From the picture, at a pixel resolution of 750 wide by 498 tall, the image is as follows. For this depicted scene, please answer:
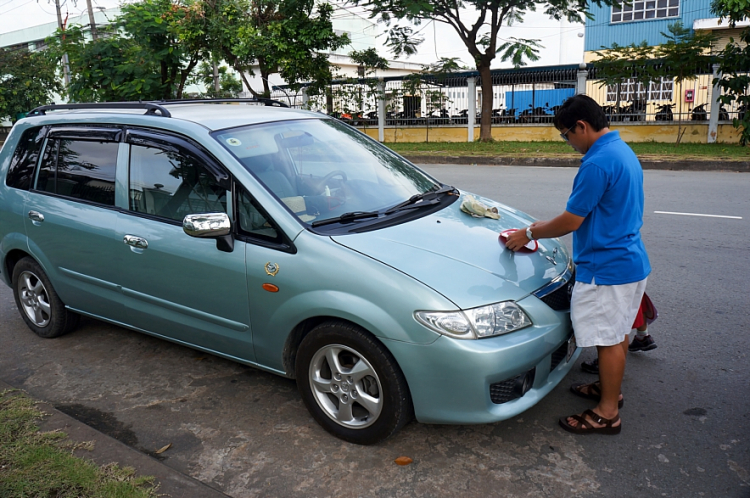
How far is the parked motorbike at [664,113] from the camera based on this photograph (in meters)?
19.5

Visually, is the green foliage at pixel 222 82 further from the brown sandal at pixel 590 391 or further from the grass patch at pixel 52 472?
the brown sandal at pixel 590 391

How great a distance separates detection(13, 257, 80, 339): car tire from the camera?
184 inches

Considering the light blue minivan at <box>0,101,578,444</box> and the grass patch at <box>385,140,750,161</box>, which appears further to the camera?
the grass patch at <box>385,140,750,161</box>

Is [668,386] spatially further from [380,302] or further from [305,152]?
[305,152]

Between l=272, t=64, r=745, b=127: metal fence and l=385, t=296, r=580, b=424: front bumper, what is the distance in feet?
58.8

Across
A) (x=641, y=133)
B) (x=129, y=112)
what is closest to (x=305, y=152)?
(x=129, y=112)

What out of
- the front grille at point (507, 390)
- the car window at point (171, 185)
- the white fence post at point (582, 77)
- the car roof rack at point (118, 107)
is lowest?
the front grille at point (507, 390)

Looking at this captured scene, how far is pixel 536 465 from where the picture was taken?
9.82 feet

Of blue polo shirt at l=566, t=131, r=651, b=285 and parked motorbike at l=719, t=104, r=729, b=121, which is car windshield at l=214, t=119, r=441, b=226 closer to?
blue polo shirt at l=566, t=131, r=651, b=285

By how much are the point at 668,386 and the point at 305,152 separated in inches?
99.9

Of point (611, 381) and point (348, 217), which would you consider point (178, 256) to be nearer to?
point (348, 217)

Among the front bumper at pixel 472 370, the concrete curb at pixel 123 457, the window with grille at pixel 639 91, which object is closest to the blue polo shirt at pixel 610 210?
the front bumper at pixel 472 370

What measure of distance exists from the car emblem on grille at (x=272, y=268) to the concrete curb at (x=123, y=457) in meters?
1.02

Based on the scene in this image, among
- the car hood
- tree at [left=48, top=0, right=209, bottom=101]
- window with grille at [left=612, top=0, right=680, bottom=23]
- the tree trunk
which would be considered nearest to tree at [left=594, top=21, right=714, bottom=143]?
the tree trunk
